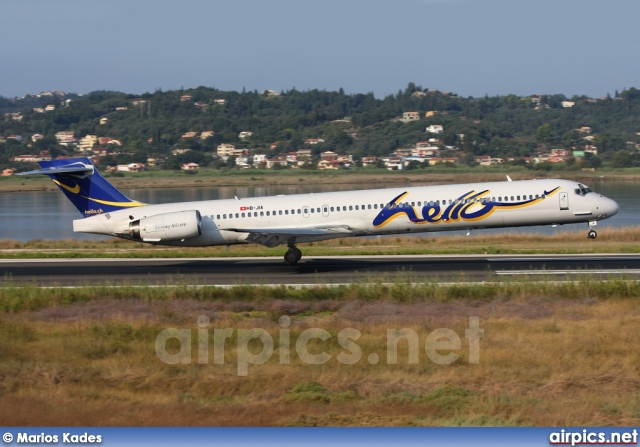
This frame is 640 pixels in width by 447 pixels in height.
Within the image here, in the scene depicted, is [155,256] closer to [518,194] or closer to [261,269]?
[261,269]

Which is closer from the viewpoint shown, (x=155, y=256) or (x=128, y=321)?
(x=128, y=321)

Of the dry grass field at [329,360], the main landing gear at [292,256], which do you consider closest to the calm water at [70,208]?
the main landing gear at [292,256]

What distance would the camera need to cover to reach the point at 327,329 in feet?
63.1

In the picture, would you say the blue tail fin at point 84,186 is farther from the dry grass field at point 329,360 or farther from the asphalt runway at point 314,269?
the dry grass field at point 329,360

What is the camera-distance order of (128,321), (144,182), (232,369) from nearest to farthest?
(232,369) → (128,321) → (144,182)

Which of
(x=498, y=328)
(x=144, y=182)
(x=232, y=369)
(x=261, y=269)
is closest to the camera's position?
(x=232, y=369)

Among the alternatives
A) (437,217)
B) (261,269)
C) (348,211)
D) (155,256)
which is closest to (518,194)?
(437,217)

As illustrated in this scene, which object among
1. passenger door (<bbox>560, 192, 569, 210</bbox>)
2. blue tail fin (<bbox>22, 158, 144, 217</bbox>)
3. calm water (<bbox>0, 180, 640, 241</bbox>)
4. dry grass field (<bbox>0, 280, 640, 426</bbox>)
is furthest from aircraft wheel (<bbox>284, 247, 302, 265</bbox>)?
calm water (<bbox>0, 180, 640, 241</bbox>)

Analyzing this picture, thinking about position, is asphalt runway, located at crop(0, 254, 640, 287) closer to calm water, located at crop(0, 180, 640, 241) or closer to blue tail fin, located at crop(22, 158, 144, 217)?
blue tail fin, located at crop(22, 158, 144, 217)

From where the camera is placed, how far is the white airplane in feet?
105

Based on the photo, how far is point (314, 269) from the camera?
31.0 metres

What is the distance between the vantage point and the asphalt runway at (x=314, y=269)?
2773cm

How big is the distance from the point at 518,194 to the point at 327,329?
1570cm

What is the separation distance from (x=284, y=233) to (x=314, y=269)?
5.49 feet
